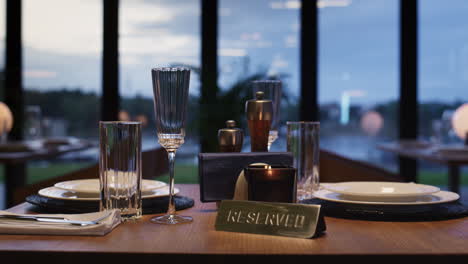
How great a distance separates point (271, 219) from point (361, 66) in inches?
158

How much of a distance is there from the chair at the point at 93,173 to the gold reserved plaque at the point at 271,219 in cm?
110

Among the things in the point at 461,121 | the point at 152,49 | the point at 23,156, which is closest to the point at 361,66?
the point at 461,121

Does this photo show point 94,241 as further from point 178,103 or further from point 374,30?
point 374,30

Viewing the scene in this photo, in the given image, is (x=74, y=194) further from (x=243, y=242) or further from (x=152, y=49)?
(x=152, y=49)

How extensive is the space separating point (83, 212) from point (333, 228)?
490mm

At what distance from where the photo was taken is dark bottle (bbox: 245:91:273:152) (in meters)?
1.21

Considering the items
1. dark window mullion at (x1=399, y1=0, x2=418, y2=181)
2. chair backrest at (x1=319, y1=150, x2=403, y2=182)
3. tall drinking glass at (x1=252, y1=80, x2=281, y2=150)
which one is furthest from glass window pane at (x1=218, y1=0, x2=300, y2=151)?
tall drinking glass at (x1=252, y1=80, x2=281, y2=150)

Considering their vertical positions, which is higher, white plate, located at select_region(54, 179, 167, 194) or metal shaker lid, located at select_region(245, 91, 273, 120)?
metal shaker lid, located at select_region(245, 91, 273, 120)

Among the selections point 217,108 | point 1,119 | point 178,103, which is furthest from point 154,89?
point 217,108

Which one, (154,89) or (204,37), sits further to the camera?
(204,37)

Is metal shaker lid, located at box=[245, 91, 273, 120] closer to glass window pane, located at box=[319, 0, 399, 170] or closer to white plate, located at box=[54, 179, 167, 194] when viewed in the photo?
white plate, located at box=[54, 179, 167, 194]

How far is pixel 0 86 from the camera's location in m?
4.57

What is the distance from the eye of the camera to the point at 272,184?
948 mm

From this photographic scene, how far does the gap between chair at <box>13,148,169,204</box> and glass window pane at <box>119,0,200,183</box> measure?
177cm
